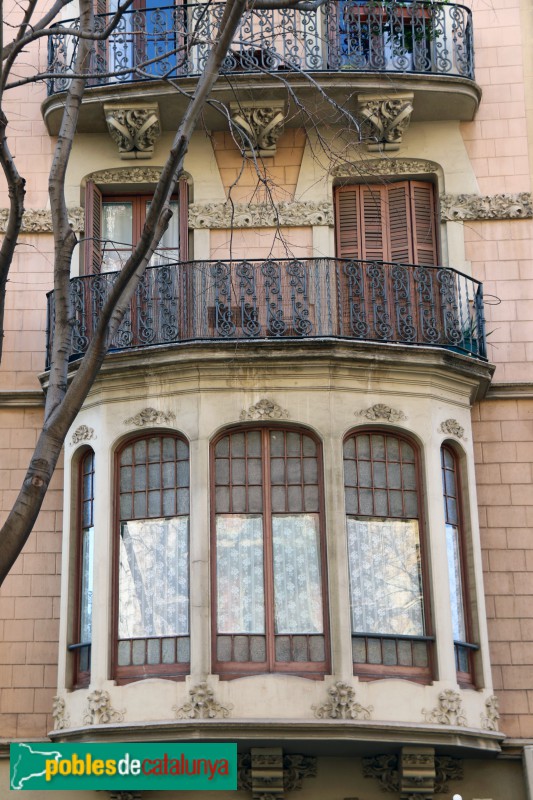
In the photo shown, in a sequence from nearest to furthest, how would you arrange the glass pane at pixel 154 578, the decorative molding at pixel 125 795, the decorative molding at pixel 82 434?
the decorative molding at pixel 125 795
the glass pane at pixel 154 578
the decorative molding at pixel 82 434

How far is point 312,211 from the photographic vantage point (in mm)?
18406

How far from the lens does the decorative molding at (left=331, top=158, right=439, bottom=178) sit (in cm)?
1848

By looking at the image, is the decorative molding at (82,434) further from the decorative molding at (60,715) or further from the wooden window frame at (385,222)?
the wooden window frame at (385,222)

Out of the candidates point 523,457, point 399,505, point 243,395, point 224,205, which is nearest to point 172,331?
point 243,395

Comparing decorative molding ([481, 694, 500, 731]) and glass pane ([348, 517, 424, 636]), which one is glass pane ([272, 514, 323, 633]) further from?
decorative molding ([481, 694, 500, 731])

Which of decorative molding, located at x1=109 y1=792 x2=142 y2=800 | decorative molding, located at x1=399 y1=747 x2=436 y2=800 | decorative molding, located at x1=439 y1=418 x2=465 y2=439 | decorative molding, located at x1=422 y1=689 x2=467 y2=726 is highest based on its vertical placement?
decorative molding, located at x1=439 y1=418 x2=465 y2=439

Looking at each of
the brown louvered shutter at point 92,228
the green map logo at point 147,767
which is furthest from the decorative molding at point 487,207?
the green map logo at point 147,767

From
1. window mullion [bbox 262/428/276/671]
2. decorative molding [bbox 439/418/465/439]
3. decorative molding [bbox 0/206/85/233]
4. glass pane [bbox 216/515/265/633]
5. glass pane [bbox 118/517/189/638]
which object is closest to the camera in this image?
window mullion [bbox 262/428/276/671]

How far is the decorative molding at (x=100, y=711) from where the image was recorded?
15383 mm

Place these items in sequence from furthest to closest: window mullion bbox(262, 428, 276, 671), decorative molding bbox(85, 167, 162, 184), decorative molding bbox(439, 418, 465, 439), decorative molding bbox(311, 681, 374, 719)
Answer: decorative molding bbox(85, 167, 162, 184) < decorative molding bbox(439, 418, 465, 439) < window mullion bbox(262, 428, 276, 671) < decorative molding bbox(311, 681, 374, 719)

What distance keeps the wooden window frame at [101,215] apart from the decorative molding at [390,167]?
211cm

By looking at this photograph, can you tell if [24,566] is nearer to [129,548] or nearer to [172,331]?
[129,548]

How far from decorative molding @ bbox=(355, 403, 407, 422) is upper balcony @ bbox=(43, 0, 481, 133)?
14.3 ft

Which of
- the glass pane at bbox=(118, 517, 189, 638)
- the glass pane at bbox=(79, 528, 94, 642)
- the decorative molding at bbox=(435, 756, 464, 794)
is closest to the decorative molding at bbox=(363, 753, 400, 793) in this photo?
the decorative molding at bbox=(435, 756, 464, 794)
